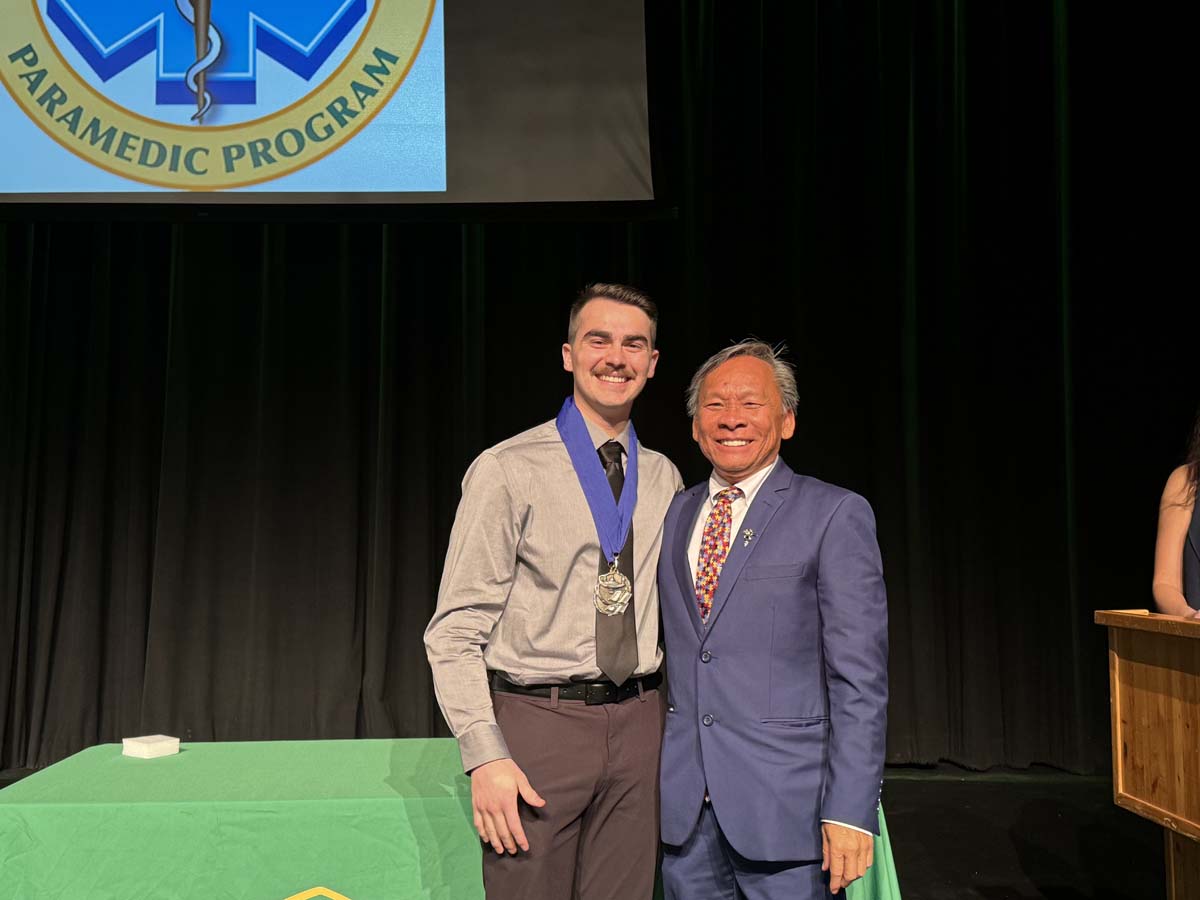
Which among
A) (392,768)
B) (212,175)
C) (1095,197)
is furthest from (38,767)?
(1095,197)

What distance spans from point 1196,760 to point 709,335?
293 cm

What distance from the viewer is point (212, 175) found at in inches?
127

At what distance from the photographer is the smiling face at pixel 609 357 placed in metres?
1.75

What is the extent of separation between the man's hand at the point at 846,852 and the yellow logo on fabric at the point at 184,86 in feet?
8.77

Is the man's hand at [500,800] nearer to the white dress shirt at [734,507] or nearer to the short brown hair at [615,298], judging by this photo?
the white dress shirt at [734,507]

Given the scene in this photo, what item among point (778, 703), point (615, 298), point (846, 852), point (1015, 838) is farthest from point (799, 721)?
point (1015, 838)

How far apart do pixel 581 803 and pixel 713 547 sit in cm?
47

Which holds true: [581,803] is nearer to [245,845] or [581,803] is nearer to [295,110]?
[245,845]

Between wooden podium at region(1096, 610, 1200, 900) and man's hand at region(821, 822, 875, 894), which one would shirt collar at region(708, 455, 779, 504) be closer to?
man's hand at region(821, 822, 875, 894)

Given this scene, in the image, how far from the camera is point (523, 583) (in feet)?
5.56

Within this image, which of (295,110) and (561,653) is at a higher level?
(295,110)

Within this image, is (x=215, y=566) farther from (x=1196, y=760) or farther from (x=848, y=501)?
(x=1196, y=760)

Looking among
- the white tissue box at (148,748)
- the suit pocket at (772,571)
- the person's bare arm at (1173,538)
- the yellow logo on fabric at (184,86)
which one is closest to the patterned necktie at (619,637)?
the suit pocket at (772,571)

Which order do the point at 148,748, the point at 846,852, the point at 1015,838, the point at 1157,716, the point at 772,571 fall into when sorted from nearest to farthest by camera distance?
the point at 846,852 < the point at 772,571 < the point at 1157,716 < the point at 148,748 < the point at 1015,838
